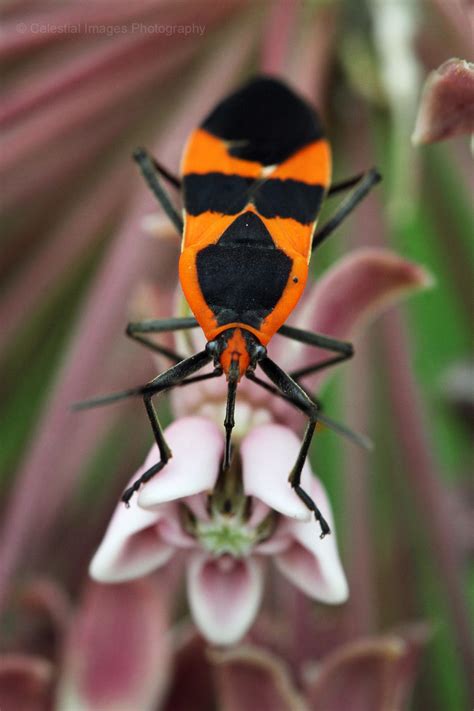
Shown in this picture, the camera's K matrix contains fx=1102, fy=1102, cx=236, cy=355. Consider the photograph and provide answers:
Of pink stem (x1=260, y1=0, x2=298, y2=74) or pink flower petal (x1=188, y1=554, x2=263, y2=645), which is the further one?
pink stem (x1=260, y1=0, x2=298, y2=74)

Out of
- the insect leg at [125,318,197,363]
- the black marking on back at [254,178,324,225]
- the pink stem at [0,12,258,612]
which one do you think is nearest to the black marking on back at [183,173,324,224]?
the black marking on back at [254,178,324,225]

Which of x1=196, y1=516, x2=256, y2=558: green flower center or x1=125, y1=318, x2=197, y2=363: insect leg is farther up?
x1=125, y1=318, x2=197, y2=363: insect leg

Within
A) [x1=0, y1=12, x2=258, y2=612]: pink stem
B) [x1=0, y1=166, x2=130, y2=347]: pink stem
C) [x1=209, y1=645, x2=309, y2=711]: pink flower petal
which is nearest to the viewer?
[x1=209, y1=645, x2=309, y2=711]: pink flower petal

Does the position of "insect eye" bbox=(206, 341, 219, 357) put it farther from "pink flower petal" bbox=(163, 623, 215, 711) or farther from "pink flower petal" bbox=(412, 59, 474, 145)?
"pink flower petal" bbox=(163, 623, 215, 711)

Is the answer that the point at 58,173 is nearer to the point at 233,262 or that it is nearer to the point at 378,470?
the point at 378,470

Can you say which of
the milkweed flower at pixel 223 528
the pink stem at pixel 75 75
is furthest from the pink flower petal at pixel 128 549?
the pink stem at pixel 75 75

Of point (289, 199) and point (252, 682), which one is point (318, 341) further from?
point (252, 682)

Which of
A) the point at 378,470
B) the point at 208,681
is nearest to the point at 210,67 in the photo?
the point at 378,470

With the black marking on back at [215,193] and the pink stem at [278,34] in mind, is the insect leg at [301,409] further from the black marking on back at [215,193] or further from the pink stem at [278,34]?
the pink stem at [278,34]
